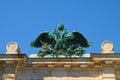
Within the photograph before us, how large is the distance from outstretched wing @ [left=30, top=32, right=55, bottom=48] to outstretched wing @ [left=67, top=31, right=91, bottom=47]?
3.02ft

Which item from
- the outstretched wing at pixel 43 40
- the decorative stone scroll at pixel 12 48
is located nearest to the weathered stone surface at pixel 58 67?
the decorative stone scroll at pixel 12 48

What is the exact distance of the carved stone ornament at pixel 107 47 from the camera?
22.9 metres

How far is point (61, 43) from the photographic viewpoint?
2384 cm

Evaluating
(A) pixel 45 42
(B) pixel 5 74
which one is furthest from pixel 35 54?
(B) pixel 5 74

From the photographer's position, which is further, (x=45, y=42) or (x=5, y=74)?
(x=45, y=42)

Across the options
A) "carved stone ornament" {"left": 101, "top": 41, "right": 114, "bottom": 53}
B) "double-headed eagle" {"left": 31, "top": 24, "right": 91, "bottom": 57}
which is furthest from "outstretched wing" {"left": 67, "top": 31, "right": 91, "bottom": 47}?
"carved stone ornament" {"left": 101, "top": 41, "right": 114, "bottom": 53}

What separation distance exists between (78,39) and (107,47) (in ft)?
6.15

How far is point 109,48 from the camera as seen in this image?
23.0 meters

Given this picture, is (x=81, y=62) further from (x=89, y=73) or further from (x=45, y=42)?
(x=45, y=42)

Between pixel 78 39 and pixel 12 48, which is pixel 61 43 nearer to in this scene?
A: pixel 78 39

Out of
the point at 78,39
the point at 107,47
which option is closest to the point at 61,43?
the point at 78,39

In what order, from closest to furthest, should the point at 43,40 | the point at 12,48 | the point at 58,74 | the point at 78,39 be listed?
the point at 58,74, the point at 12,48, the point at 78,39, the point at 43,40

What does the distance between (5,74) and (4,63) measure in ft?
1.93

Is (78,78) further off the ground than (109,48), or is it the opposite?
(109,48)
